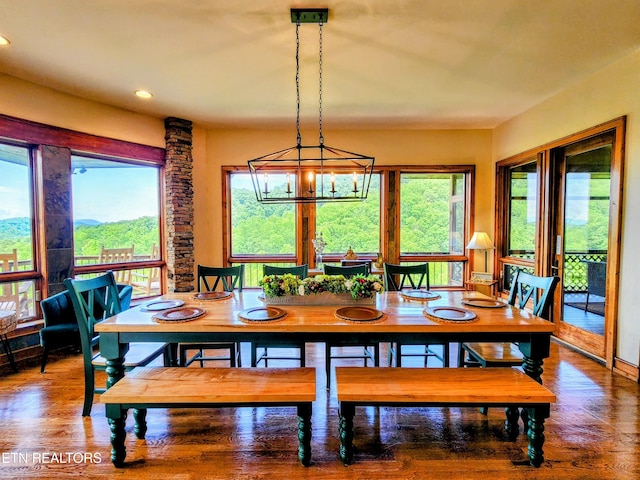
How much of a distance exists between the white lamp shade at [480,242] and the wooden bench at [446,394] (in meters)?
2.93

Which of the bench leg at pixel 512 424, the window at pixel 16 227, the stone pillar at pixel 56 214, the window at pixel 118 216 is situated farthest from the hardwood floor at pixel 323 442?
the window at pixel 118 216

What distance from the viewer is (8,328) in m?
2.95

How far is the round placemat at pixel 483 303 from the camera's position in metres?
2.43

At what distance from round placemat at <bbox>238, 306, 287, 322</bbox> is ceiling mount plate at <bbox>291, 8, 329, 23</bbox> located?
210 cm

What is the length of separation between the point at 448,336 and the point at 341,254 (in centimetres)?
319

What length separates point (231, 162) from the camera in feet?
16.5

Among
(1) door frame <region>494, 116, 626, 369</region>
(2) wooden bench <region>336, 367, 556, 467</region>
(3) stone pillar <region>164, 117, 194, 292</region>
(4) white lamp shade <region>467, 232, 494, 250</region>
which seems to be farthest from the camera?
(4) white lamp shade <region>467, 232, 494, 250</region>

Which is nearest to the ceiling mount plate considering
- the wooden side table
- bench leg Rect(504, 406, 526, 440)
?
bench leg Rect(504, 406, 526, 440)

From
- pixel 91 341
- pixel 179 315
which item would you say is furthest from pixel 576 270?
pixel 91 341

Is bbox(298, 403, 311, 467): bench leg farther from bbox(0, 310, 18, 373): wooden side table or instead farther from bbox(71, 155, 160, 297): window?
bbox(71, 155, 160, 297): window

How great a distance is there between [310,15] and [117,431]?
9.81 feet

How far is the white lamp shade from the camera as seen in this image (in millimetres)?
4664

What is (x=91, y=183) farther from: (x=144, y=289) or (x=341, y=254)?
(x=341, y=254)

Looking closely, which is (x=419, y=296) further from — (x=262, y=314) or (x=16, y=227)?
(x=16, y=227)
